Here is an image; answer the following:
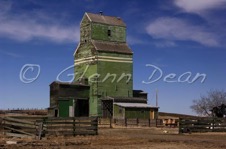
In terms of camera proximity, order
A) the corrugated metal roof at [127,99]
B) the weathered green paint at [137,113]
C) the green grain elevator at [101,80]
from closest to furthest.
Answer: the weathered green paint at [137,113] < the green grain elevator at [101,80] < the corrugated metal roof at [127,99]

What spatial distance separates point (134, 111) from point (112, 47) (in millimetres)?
12257

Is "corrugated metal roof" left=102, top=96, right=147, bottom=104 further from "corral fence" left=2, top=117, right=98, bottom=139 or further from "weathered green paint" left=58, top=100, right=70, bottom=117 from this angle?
"corral fence" left=2, top=117, right=98, bottom=139

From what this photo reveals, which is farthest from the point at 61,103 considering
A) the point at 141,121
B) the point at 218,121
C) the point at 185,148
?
the point at 185,148

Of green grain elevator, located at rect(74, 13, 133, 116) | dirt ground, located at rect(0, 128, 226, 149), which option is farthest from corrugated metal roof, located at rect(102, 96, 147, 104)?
dirt ground, located at rect(0, 128, 226, 149)

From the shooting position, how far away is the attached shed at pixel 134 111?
201 feet

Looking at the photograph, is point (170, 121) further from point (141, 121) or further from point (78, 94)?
point (78, 94)

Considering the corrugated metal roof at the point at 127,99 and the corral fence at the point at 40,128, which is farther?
the corrugated metal roof at the point at 127,99

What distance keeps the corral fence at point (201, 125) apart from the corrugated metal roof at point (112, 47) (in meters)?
32.6

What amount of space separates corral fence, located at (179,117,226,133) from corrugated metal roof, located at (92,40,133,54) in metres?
32.6

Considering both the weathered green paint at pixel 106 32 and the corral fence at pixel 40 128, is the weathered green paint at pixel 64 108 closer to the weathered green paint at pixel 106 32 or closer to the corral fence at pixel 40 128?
the weathered green paint at pixel 106 32

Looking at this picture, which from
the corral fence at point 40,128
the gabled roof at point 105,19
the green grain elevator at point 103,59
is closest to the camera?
the corral fence at point 40,128

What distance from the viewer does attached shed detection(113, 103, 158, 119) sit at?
61.4m

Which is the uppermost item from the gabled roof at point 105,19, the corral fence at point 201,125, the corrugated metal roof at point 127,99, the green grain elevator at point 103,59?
the gabled roof at point 105,19

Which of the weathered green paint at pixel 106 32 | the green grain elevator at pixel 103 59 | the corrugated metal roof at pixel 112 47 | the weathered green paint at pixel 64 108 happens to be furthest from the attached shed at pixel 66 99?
the weathered green paint at pixel 106 32
